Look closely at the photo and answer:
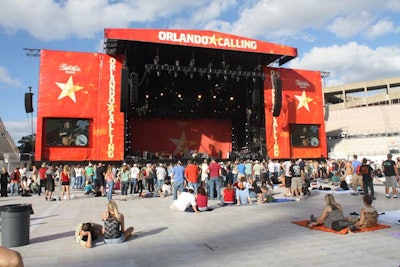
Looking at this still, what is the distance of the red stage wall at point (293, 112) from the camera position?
82.3 ft

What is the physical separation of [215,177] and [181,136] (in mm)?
18702

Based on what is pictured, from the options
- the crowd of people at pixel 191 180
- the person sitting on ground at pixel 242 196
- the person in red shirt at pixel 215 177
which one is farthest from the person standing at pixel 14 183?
the person sitting on ground at pixel 242 196

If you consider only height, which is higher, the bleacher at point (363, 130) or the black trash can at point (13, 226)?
the bleacher at point (363, 130)

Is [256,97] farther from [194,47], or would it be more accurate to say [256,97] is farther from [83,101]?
[83,101]

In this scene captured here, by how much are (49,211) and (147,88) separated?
60.2ft

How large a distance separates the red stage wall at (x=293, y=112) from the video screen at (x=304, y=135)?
0.64 feet

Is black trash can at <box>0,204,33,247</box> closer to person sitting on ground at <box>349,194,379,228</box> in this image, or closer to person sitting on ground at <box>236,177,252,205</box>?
person sitting on ground at <box>349,194,379,228</box>

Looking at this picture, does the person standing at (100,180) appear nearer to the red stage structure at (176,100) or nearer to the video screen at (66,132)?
the red stage structure at (176,100)

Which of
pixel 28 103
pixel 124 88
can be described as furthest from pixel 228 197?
pixel 28 103

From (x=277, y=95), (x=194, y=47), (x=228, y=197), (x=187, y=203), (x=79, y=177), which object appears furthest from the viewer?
(x=277, y=95)

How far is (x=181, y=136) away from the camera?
100.0 feet

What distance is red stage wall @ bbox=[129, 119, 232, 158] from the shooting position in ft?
96.7

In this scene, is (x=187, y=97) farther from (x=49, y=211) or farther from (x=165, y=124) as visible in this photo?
(x=49, y=211)

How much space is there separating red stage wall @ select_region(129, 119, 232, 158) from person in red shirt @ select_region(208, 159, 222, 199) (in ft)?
57.2
